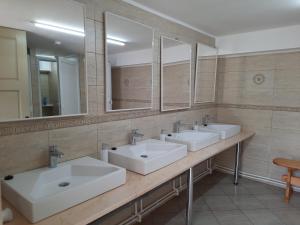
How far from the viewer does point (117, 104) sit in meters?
2.00

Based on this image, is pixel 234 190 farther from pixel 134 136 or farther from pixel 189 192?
pixel 134 136

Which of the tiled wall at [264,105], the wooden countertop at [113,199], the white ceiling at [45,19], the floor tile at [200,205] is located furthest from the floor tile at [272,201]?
the white ceiling at [45,19]

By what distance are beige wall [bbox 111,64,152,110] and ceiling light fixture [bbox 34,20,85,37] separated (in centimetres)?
43

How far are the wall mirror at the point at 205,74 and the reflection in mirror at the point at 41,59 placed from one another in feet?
6.05

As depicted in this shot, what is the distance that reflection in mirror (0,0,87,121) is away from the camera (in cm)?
131

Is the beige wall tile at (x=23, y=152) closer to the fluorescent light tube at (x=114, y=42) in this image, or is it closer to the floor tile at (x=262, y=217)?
the fluorescent light tube at (x=114, y=42)

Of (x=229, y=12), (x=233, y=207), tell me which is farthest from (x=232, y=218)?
(x=229, y=12)

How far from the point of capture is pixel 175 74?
2.66 meters

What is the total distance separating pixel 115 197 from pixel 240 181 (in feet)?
8.74

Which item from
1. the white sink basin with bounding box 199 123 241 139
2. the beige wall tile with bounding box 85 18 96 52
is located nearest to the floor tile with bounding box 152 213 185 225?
the white sink basin with bounding box 199 123 241 139

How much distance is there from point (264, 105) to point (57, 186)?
2932 millimetres

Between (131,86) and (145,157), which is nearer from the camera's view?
(145,157)

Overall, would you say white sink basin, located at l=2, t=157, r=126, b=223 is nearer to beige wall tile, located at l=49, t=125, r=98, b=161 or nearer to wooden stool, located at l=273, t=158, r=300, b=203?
beige wall tile, located at l=49, t=125, r=98, b=161

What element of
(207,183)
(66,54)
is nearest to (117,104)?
(66,54)
